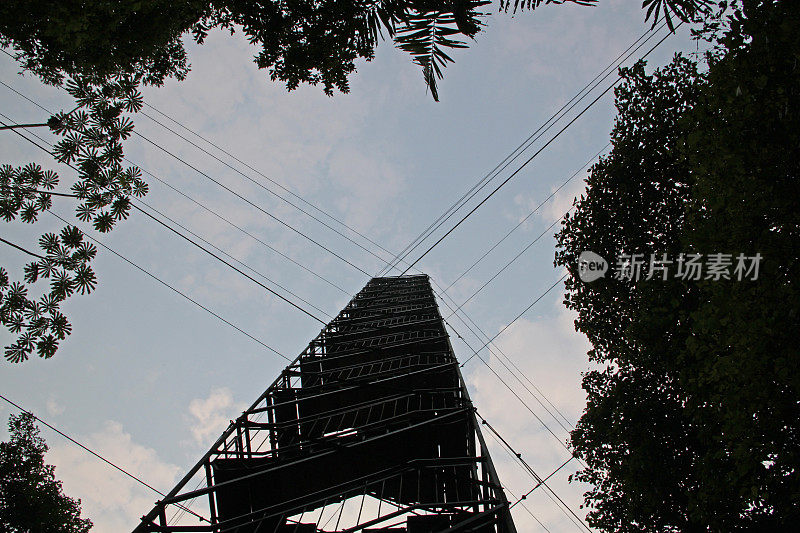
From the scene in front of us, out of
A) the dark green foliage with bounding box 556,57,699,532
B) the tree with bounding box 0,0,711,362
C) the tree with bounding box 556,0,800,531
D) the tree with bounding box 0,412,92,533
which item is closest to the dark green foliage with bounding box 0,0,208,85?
the tree with bounding box 0,0,711,362

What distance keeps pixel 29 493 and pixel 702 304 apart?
526 inches

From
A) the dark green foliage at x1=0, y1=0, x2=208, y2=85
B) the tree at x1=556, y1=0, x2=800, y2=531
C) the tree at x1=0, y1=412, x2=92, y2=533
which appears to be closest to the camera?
the dark green foliage at x1=0, y1=0, x2=208, y2=85

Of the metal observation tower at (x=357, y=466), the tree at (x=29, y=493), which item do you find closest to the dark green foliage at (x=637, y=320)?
the metal observation tower at (x=357, y=466)

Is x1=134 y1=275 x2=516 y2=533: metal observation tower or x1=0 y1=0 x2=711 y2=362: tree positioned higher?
x1=0 y1=0 x2=711 y2=362: tree

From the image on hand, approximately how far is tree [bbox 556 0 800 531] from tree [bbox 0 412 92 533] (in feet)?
36.8

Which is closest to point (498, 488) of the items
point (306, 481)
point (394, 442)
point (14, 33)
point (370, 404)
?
point (394, 442)

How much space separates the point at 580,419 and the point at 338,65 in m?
7.06

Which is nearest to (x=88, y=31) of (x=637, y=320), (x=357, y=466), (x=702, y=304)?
(x=357, y=466)

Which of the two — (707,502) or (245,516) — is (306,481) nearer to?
(245,516)

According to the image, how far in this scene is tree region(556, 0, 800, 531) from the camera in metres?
4.20

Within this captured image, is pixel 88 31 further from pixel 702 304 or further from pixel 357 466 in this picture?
pixel 702 304

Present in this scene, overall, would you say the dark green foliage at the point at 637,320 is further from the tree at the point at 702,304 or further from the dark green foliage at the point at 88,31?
the dark green foliage at the point at 88,31

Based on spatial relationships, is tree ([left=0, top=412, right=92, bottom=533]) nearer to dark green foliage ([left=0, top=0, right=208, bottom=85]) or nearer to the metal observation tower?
the metal observation tower

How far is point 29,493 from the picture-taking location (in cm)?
957
